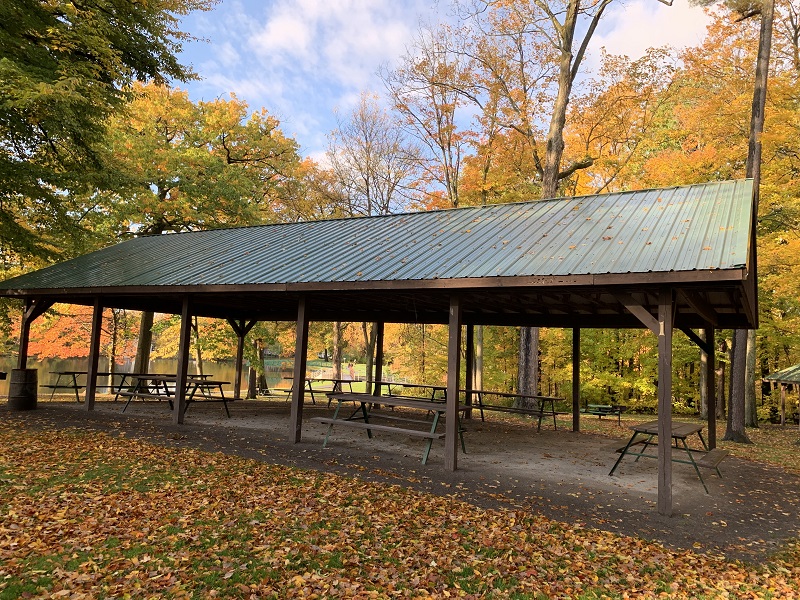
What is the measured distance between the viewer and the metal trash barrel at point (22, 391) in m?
10.6

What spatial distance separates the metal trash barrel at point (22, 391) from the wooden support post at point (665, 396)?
11.4m

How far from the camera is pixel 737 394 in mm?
11953

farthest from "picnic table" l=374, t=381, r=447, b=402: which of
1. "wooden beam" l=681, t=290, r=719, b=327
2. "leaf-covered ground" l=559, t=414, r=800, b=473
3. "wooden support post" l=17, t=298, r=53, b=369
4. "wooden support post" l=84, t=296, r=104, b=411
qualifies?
"wooden support post" l=17, t=298, r=53, b=369

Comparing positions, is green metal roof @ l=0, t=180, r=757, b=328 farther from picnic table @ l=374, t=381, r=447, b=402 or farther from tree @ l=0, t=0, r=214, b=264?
tree @ l=0, t=0, r=214, b=264

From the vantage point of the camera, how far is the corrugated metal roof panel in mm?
5992

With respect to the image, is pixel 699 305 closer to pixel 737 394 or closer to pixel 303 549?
pixel 303 549

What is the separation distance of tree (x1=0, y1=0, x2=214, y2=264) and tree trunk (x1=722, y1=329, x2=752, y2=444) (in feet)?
47.1

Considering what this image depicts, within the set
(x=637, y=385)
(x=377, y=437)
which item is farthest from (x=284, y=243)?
(x=637, y=385)

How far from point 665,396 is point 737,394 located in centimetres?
813

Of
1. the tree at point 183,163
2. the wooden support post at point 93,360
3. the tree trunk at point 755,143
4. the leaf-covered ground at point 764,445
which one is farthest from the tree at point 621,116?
the wooden support post at point 93,360

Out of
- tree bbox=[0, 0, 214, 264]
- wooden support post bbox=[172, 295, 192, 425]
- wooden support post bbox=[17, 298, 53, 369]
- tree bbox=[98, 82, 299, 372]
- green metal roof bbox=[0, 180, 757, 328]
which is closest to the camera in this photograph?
green metal roof bbox=[0, 180, 757, 328]

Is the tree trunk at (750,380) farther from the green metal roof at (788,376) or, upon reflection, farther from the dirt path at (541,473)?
the dirt path at (541,473)

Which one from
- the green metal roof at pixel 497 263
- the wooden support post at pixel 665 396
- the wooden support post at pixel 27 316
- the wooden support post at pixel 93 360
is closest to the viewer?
the wooden support post at pixel 665 396

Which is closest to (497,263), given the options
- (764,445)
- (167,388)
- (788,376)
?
(167,388)
